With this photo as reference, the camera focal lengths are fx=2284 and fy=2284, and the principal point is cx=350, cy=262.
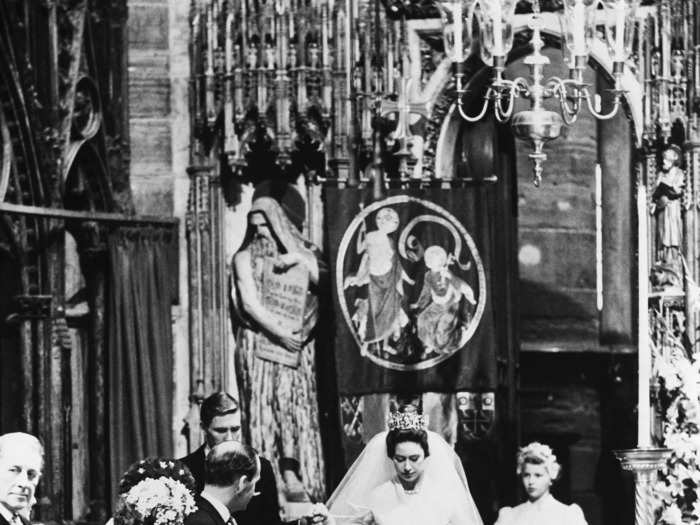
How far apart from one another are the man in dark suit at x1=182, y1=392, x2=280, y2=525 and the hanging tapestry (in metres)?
2.67

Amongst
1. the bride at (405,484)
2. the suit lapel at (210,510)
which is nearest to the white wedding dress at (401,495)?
the bride at (405,484)

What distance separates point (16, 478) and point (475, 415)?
4.57 metres

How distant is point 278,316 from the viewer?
12.2 m

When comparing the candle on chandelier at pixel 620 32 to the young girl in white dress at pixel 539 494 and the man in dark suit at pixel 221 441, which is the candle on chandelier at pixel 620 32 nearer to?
the young girl in white dress at pixel 539 494

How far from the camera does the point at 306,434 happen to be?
1210 centimetres

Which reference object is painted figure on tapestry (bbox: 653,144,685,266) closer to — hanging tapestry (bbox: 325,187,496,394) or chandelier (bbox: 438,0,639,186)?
hanging tapestry (bbox: 325,187,496,394)

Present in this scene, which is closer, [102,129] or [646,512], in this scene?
[646,512]

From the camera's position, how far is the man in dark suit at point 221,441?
900 centimetres

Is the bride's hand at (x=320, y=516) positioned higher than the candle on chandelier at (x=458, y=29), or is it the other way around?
the candle on chandelier at (x=458, y=29)

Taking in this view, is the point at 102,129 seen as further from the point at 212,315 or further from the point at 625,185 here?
the point at 625,185

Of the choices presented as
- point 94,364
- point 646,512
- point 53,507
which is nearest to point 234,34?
point 94,364

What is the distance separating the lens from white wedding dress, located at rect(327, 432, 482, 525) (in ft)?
32.6

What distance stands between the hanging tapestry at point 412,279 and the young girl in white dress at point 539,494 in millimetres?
1524

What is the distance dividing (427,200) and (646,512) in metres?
4.29
